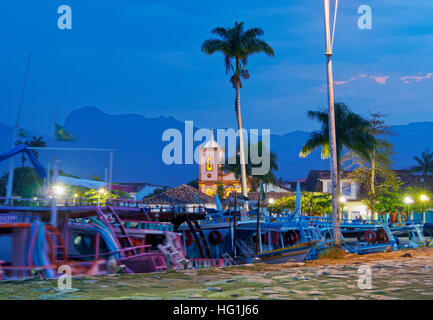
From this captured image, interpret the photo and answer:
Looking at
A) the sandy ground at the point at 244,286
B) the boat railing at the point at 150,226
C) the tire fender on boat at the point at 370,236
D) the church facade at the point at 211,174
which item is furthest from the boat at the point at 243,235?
the church facade at the point at 211,174

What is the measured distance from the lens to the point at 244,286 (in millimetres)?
10305

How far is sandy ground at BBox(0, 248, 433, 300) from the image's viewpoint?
8938mm

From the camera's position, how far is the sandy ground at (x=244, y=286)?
8.94m

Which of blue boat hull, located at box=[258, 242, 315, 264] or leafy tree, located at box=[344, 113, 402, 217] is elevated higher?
leafy tree, located at box=[344, 113, 402, 217]

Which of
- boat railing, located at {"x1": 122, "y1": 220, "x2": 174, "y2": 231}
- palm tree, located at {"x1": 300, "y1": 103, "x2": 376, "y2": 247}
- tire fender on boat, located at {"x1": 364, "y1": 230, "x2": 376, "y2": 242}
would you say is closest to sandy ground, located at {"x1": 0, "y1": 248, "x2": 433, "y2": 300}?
boat railing, located at {"x1": 122, "y1": 220, "x2": 174, "y2": 231}

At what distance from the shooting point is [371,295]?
28.6 ft

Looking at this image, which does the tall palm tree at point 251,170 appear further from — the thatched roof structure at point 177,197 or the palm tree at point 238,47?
the palm tree at point 238,47

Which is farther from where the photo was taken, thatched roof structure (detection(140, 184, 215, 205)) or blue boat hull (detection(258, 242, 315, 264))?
thatched roof structure (detection(140, 184, 215, 205))

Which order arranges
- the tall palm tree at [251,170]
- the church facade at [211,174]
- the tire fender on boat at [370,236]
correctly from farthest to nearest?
the church facade at [211,174], the tall palm tree at [251,170], the tire fender on boat at [370,236]

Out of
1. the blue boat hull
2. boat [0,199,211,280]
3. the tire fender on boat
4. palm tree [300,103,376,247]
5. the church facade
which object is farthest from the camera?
the church facade

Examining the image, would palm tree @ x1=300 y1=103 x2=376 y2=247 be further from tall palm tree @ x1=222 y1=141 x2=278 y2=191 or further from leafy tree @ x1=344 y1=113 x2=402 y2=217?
tall palm tree @ x1=222 y1=141 x2=278 y2=191

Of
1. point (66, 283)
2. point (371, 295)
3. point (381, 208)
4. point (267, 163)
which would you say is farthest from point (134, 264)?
point (267, 163)

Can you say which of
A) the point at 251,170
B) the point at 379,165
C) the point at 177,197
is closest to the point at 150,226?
the point at 177,197

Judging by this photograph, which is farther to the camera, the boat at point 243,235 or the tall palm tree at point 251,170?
the tall palm tree at point 251,170
